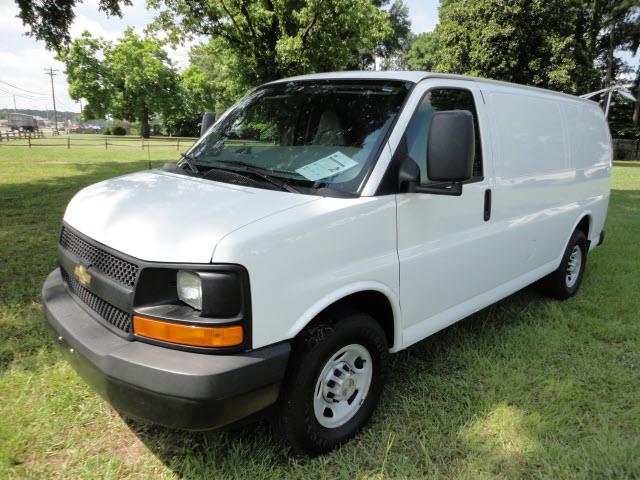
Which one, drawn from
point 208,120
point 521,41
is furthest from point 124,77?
point 208,120

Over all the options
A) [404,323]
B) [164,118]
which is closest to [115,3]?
[404,323]

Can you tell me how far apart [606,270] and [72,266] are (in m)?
6.16

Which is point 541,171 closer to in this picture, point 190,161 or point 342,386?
point 342,386

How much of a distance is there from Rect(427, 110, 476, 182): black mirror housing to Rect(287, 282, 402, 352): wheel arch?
70 cm

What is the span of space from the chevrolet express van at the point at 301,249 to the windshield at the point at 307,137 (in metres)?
0.01

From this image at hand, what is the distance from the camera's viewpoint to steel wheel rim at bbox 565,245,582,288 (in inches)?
203

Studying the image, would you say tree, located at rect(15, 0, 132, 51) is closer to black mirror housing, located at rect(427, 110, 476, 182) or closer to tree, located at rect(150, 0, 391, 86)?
tree, located at rect(150, 0, 391, 86)

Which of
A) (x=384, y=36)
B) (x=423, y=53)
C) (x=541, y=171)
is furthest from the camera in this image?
(x=423, y=53)

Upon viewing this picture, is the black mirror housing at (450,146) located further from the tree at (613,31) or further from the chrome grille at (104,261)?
the tree at (613,31)

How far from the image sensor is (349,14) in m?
15.7

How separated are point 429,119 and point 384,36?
17.3 m

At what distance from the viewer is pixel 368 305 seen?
9.44 feet

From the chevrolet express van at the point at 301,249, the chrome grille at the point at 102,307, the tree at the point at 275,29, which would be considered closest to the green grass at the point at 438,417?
the chevrolet express van at the point at 301,249

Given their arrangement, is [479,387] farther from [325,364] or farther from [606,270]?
[606,270]
